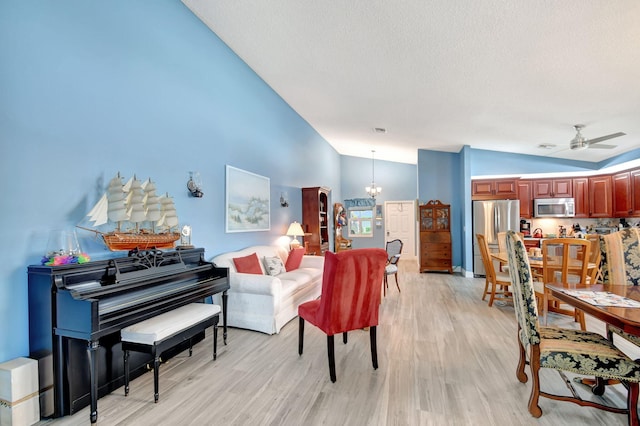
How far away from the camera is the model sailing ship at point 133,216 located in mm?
2256

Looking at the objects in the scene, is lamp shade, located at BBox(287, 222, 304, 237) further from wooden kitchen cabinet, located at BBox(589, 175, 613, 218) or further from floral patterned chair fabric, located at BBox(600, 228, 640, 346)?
wooden kitchen cabinet, located at BBox(589, 175, 613, 218)

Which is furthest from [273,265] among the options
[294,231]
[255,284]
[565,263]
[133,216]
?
[565,263]

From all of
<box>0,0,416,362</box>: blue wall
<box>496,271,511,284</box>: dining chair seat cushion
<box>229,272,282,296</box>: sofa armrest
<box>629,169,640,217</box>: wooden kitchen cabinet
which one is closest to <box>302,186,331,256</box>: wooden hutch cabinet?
<box>0,0,416,362</box>: blue wall

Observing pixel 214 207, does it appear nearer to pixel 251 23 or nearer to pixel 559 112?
pixel 251 23

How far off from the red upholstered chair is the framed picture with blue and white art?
2.09 m

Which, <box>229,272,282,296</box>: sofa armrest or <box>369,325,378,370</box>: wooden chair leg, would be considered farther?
<box>229,272,282,296</box>: sofa armrest

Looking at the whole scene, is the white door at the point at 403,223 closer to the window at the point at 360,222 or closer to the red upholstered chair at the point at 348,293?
the window at the point at 360,222

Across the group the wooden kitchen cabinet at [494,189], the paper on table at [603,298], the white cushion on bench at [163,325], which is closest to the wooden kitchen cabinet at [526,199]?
the wooden kitchen cabinet at [494,189]

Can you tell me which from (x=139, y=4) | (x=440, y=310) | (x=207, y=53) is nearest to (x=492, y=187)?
(x=440, y=310)

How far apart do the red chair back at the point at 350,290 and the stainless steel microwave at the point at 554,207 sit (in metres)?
5.83

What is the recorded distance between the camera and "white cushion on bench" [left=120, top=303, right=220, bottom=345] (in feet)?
6.86

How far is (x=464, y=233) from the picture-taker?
682 centimetres

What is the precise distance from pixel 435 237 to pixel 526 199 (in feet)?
6.88

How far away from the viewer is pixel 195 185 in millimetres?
3354
